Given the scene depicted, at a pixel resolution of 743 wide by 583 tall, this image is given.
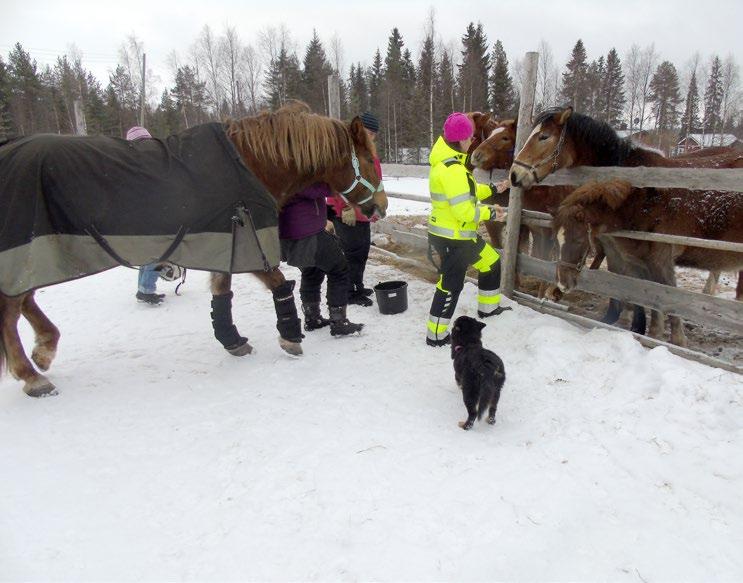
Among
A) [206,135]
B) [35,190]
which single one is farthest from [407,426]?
[35,190]

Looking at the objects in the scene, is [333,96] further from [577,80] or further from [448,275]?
[577,80]

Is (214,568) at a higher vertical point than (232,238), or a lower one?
lower

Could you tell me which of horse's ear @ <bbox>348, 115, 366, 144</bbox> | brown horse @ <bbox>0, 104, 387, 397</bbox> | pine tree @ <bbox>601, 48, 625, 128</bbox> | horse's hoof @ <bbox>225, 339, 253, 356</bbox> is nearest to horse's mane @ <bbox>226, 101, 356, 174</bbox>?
brown horse @ <bbox>0, 104, 387, 397</bbox>

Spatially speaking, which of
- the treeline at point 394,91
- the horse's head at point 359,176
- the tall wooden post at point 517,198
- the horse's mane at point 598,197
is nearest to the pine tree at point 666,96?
the treeline at point 394,91

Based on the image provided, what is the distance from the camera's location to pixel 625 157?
14.4ft

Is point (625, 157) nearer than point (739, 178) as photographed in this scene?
No

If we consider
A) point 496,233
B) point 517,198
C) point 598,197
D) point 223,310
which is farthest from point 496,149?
point 223,310

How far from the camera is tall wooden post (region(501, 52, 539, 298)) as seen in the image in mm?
4656

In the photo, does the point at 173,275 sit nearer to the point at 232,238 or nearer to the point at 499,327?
the point at 232,238

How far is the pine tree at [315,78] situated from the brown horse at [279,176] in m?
36.6

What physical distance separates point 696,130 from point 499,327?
2070 inches

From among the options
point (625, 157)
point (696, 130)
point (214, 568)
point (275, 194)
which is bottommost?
point (214, 568)

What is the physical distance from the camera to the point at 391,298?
493 cm

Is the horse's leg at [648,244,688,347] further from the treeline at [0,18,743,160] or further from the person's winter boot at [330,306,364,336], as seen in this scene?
the treeline at [0,18,743,160]
